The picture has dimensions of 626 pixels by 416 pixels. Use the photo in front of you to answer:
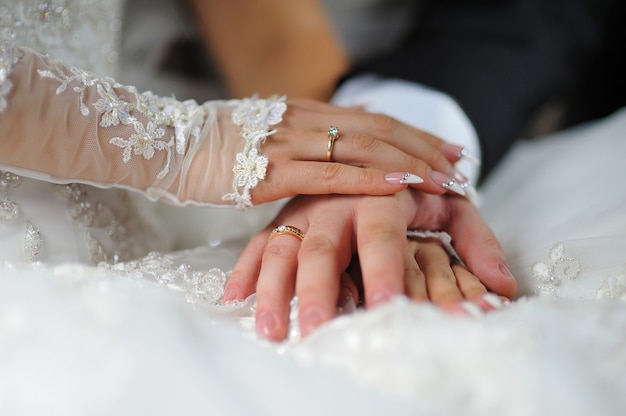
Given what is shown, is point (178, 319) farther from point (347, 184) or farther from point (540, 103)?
point (540, 103)

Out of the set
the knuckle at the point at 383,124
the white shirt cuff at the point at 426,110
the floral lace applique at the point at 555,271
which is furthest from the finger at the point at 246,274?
the white shirt cuff at the point at 426,110

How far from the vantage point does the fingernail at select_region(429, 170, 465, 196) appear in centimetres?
78

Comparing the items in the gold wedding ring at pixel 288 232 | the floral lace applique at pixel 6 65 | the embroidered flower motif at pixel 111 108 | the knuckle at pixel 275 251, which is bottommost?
the knuckle at pixel 275 251

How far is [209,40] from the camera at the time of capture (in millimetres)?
1492

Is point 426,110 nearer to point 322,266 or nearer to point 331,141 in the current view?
point 331,141

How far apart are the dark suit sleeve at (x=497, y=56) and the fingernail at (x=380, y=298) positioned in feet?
2.34

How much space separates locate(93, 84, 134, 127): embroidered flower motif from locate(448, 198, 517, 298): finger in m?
0.44

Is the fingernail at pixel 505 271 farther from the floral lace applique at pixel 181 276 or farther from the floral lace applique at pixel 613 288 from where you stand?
the floral lace applique at pixel 181 276

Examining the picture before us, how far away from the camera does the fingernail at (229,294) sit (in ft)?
2.21

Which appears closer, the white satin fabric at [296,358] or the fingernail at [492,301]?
the white satin fabric at [296,358]

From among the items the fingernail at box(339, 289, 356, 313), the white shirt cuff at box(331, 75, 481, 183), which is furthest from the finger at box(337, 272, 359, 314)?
the white shirt cuff at box(331, 75, 481, 183)

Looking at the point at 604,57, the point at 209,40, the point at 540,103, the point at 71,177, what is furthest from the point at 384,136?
the point at 604,57

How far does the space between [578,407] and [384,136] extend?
1.47 feet

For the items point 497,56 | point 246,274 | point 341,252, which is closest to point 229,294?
point 246,274
